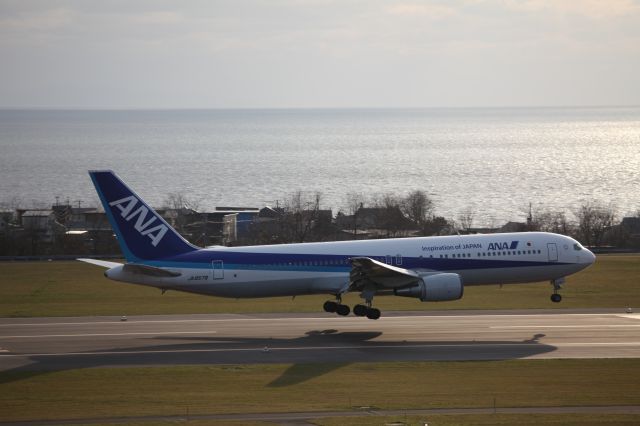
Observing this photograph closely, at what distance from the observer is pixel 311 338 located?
156 feet

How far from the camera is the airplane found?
47156 mm

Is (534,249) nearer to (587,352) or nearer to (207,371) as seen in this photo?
(587,352)

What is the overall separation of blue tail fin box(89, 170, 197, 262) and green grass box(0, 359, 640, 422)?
30.2ft

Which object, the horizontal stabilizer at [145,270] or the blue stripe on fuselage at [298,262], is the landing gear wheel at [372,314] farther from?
the horizontal stabilizer at [145,270]

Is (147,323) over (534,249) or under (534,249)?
under

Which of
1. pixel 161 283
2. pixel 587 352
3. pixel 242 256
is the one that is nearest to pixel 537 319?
pixel 587 352

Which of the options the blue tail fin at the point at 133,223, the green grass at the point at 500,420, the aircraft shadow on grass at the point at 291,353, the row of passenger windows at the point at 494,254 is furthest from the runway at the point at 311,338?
the green grass at the point at 500,420

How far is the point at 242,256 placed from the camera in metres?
49.7

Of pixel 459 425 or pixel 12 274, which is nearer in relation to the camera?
pixel 459 425

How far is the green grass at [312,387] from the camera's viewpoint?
33.3m

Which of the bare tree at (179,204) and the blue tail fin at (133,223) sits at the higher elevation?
the bare tree at (179,204)

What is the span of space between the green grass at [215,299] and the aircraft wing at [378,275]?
9.33 metres

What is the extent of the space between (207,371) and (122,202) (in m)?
11.6

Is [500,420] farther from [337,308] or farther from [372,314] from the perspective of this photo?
[337,308]
